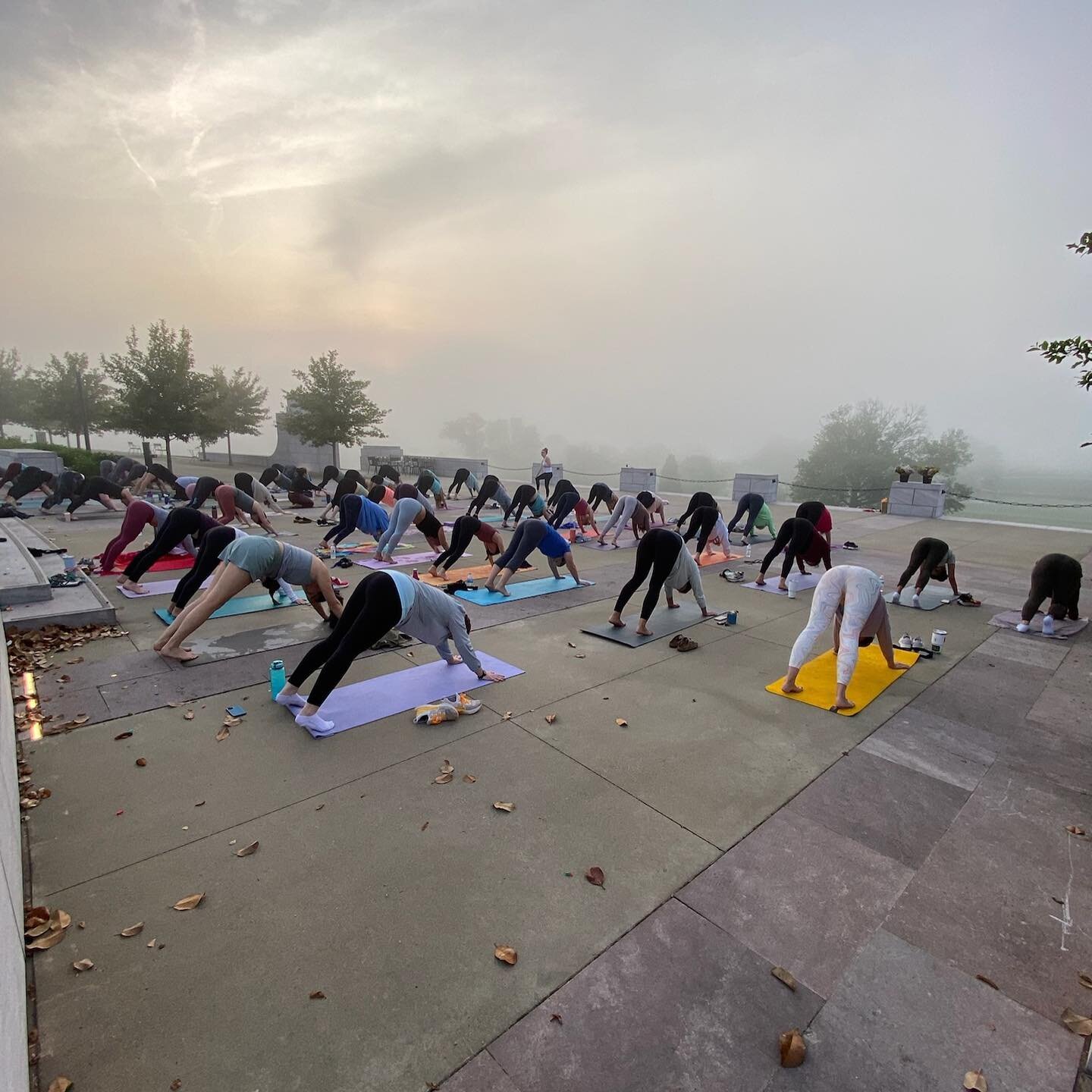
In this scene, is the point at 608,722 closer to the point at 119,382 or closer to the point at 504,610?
the point at 504,610

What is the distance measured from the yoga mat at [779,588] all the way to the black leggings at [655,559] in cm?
345

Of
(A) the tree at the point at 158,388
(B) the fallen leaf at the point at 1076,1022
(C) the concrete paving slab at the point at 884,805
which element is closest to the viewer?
(B) the fallen leaf at the point at 1076,1022

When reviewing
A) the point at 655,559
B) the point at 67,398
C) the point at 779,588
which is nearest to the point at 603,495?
the point at 779,588

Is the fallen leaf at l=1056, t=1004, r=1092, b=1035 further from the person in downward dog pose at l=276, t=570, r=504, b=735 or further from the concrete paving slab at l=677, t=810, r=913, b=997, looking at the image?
the person in downward dog pose at l=276, t=570, r=504, b=735

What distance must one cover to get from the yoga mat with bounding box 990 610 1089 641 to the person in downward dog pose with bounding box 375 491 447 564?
9.00 meters

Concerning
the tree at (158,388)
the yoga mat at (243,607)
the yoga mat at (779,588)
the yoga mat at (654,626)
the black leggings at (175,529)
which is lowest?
→ the yoga mat at (243,607)

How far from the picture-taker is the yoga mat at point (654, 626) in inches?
283

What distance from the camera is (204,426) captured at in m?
25.9

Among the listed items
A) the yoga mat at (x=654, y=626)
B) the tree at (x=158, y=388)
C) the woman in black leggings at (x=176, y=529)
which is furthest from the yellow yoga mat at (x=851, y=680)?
the tree at (x=158, y=388)

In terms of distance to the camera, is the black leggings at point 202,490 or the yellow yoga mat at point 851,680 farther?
the black leggings at point 202,490

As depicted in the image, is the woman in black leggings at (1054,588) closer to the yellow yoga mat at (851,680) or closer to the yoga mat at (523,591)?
the yellow yoga mat at (851,680)

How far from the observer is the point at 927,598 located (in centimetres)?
930

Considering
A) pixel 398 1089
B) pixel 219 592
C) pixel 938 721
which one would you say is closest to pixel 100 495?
pixel 219 592

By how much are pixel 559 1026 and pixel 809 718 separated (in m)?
3.70
